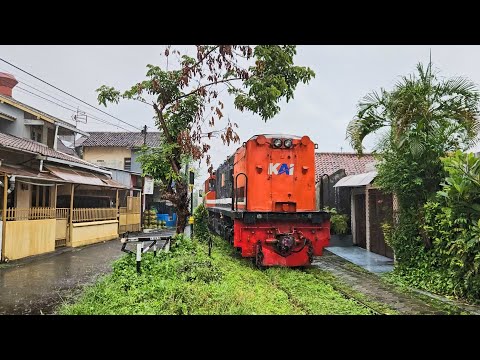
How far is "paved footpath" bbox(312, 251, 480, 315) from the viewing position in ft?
20.5

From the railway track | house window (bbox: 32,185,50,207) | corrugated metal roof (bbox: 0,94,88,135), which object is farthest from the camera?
corrugated metal roof (bbox: 0,94,88,135)

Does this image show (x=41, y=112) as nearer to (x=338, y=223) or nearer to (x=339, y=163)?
(x=338, y=223)

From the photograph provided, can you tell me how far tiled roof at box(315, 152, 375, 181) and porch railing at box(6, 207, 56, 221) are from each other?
469 inches

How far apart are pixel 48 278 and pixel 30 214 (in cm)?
429

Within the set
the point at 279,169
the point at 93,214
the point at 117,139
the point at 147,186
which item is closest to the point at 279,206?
the point at 279,169

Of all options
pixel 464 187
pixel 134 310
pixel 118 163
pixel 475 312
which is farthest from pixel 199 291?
pixel 118 163

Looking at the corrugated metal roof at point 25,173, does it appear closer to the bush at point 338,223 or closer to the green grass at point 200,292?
the green grass at point 200,292

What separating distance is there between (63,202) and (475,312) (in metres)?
14.8

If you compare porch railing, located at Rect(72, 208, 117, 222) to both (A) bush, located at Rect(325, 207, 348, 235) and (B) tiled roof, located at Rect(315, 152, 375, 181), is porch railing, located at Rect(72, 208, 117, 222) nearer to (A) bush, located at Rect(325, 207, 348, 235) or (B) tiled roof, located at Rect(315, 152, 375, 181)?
(A) bush, located at Rect(325, 207, 348, 235)

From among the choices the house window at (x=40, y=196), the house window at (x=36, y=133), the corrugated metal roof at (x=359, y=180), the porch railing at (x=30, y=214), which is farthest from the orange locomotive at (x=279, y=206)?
the house window at (x=36, y=133)

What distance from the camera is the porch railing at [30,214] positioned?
444 inches

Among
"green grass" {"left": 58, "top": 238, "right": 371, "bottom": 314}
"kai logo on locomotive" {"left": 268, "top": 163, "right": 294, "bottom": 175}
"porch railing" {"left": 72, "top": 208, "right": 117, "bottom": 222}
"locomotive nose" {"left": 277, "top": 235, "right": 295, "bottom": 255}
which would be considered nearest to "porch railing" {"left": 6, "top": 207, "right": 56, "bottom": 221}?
"porch railing" {"left": 72, "top": 208, "right": 117, "bottom": 222}

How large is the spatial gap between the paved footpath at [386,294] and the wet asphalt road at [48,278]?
5.57m

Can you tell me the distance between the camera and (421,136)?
8.41m
